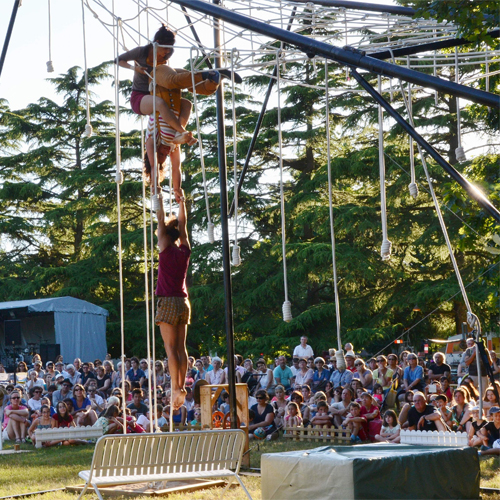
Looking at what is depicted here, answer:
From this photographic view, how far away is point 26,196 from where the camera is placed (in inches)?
1021

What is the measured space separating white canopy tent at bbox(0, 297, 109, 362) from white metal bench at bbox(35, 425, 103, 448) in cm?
1050

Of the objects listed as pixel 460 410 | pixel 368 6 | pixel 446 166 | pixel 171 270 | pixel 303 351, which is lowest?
pixel 460 410

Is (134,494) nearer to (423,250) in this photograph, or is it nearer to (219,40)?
(219,40)

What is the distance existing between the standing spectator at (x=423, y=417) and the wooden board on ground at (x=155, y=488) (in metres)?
2.68

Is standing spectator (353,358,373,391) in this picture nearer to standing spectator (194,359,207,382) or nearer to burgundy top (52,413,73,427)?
standing spectator (194,359,207,382)

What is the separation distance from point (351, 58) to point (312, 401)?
714 centimetres

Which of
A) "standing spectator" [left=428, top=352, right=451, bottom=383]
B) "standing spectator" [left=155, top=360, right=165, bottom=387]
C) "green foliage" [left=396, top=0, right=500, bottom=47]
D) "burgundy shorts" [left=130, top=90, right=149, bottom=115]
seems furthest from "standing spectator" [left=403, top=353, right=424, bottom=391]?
"green foliage" [left=396, top=0, right=500, bottom=47]

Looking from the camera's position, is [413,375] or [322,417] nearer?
[322,417]

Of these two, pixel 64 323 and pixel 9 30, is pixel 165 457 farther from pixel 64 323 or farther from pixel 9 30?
pixel 64 323

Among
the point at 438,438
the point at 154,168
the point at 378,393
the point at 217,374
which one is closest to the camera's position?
the point at 154,168

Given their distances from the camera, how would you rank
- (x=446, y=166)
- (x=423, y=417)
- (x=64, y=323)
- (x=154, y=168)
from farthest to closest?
(x=64, y=323), (x=423, y=417), (x=154, y=168), (x=446, y=166)

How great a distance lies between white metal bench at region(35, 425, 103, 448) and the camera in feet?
34.6

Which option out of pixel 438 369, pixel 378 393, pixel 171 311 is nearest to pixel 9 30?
pixel 171 311

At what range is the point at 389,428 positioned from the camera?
9117mm
